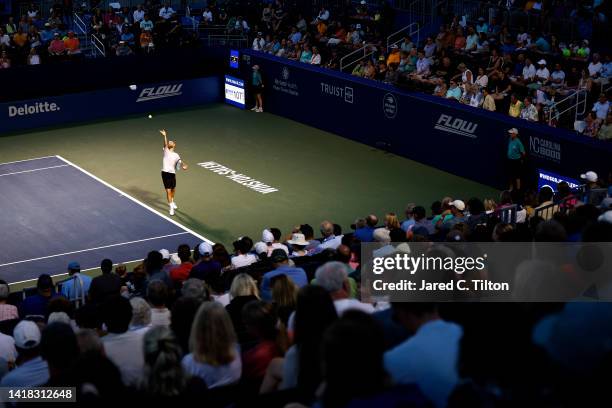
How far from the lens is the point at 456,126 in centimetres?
2508

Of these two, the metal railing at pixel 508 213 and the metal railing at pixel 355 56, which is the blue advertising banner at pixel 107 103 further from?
the metal railing at pixel 508 213

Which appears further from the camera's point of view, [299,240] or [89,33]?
[89,33]

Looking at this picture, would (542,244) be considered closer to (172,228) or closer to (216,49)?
(172,228)

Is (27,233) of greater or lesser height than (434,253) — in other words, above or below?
below

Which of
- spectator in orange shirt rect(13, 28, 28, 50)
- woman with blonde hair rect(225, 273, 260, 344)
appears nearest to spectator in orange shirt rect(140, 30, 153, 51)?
spectator in orange shirt rect(13, 28, 28, 50)

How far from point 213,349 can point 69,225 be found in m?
15.6

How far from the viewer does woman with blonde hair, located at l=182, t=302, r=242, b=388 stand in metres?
7.40

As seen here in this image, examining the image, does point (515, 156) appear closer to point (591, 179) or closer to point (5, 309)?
point (591, 179)

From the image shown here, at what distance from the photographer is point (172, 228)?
872 inches

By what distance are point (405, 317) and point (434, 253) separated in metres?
1.64

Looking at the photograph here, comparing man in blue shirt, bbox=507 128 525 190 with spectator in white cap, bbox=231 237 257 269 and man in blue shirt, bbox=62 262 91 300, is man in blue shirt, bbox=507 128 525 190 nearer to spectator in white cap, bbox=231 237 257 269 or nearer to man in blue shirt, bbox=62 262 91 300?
spectator in white cap, bbox=231 237 257 269

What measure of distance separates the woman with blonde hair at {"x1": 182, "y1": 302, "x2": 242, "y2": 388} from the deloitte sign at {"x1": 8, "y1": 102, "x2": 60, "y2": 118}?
2418cm

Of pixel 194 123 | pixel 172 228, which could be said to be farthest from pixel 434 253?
pixel 194 123

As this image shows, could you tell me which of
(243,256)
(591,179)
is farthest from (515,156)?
(243,256)
